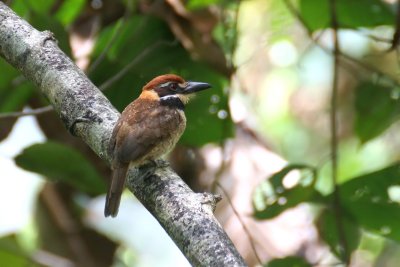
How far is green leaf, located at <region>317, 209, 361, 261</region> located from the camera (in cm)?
346

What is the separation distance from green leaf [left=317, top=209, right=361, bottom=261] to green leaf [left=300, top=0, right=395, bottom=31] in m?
0.94

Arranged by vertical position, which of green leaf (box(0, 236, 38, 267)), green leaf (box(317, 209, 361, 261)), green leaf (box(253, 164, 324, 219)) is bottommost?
green leaf (box(0, 236, 38, 267))

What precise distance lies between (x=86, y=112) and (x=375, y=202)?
1366 mm

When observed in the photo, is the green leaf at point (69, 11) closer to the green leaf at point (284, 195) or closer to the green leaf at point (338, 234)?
the green leaf at point (284, 195)

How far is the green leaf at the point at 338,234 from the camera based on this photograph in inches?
136

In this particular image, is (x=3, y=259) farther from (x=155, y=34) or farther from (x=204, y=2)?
(x=204, y=2)

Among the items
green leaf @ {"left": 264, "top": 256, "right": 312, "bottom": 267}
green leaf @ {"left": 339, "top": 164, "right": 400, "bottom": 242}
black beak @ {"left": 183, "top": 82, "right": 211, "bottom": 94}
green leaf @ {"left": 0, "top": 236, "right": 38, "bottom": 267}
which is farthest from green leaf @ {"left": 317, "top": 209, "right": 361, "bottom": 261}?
green leaf @ {"left": 0, "top": 236, "right": 38, "bottom": 267}

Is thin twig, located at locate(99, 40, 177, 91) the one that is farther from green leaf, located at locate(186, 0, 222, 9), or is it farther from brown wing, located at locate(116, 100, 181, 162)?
brown wing, located at locate(116, 100, 181, 162)

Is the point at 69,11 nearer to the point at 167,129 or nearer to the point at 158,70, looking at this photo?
the point at 158,70

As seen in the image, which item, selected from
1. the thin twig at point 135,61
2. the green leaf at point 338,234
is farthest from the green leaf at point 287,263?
the thin twig at point 135,61

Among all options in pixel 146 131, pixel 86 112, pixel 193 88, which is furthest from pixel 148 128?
pixel 86 112

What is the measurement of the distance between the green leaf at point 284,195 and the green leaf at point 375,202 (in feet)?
A: 0.48

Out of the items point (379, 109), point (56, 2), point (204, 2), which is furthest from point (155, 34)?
point (379, 109)

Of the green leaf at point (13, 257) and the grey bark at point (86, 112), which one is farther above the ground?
the grey bark at point (86, 112)
